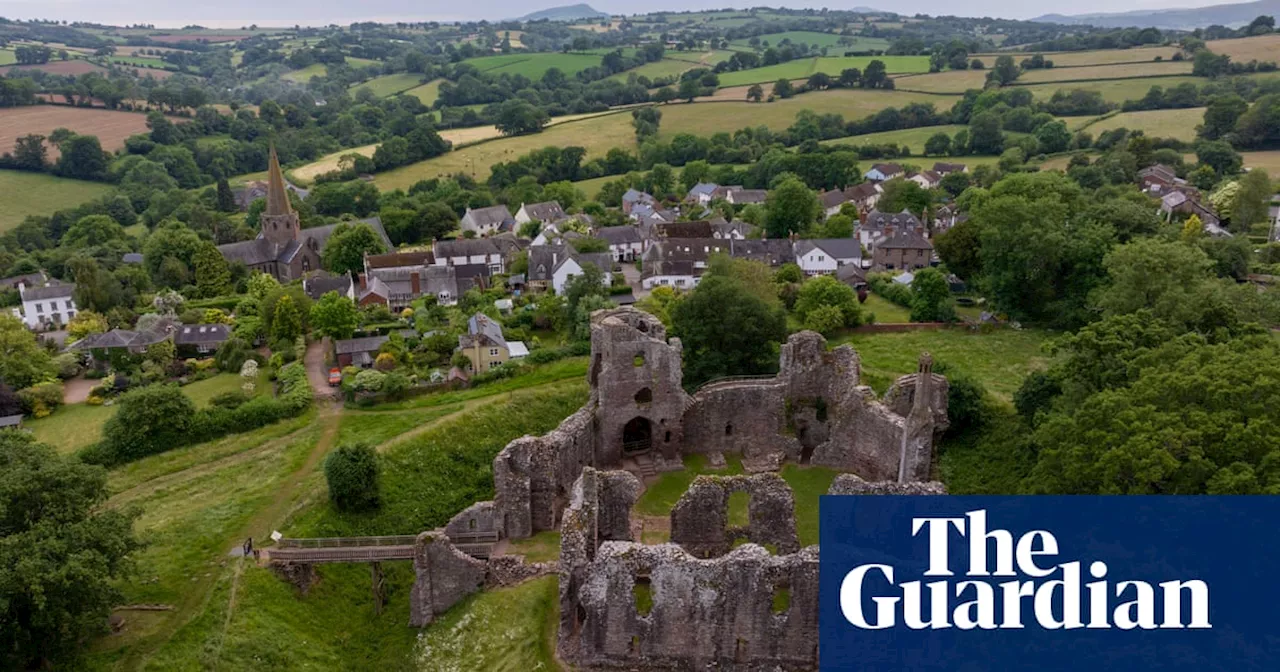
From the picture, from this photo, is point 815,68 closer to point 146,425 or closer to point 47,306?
point 47,306

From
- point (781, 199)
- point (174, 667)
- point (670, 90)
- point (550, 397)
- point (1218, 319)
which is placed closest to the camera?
point (174, 667)

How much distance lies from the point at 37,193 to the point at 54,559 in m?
113

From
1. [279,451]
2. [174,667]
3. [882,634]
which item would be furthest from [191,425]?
[882,634]

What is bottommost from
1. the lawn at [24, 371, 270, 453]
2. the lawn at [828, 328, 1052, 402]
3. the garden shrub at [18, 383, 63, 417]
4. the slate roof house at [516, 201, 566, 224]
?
the lawn at [24, 371, 270, 453]

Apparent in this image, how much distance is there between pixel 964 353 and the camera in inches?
1875

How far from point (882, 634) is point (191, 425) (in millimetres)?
33858

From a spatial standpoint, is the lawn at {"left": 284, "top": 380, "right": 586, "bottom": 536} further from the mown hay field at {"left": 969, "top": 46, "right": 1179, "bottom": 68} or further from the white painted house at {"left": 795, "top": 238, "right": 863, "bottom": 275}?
the mown hay field at {"left": 969, "top": 46, "right": 1179, "bottom": 68}

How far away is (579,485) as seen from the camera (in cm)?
2944

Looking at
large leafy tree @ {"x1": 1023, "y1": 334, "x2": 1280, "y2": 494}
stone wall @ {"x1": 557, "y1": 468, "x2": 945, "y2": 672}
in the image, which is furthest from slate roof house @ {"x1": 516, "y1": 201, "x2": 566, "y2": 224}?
large leafy tree @ {"x1": 1023, "y1": 334, "x2": 1280, "y2": 494}

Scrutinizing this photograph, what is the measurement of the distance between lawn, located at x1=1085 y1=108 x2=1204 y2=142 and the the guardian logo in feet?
347

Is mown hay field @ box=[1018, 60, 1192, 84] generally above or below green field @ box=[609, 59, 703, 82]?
below

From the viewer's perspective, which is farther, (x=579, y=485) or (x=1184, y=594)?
(x=579, y=485)

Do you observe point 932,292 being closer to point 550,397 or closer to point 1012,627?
point 550,397

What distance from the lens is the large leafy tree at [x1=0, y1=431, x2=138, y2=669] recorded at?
23.5m
